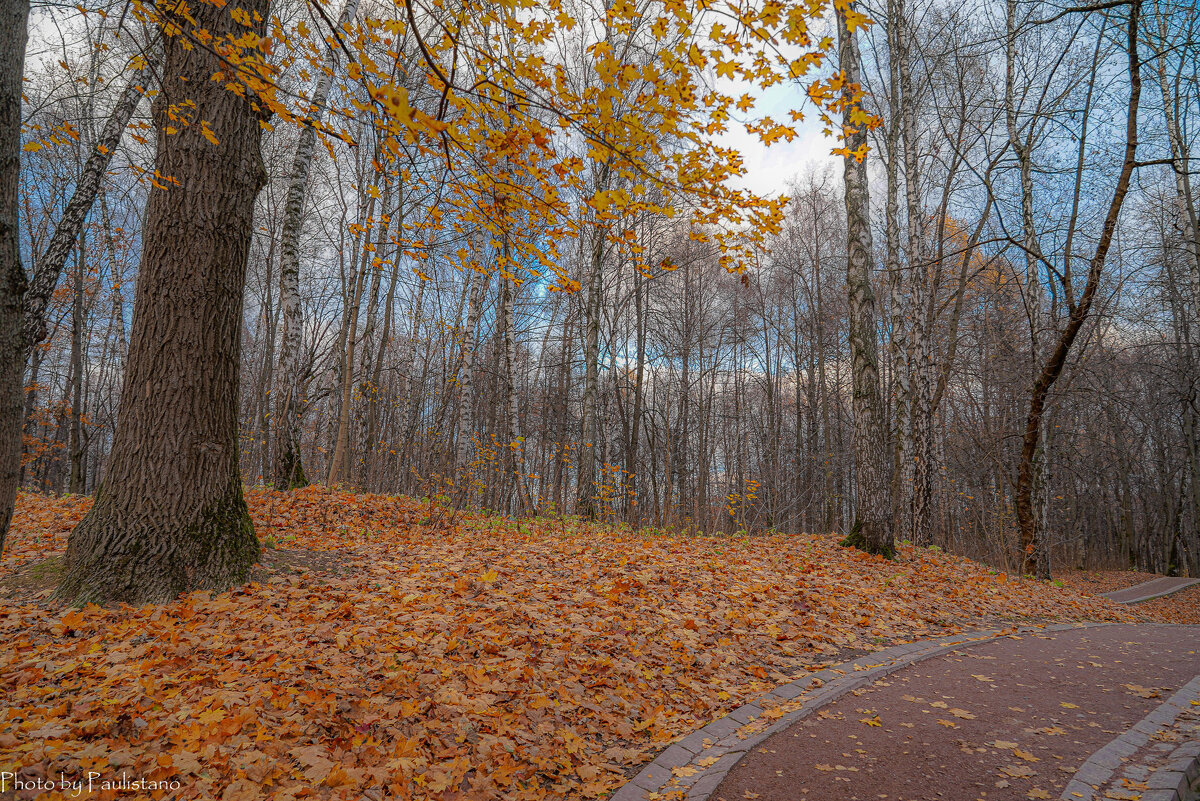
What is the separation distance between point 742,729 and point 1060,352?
330 inches

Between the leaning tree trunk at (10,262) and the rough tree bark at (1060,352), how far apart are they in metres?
8.01

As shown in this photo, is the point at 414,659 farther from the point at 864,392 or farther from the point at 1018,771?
the point at 864,392

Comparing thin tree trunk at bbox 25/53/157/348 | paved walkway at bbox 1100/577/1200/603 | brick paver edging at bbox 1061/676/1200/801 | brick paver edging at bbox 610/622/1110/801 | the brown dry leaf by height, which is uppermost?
thin tree trunk at bbox 25/53/157/348

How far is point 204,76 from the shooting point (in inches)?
170

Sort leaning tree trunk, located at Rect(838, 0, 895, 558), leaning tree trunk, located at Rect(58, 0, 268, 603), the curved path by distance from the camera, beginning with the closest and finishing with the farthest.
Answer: the curved path
leaning tree trunk, located at Rect(58, 0, 268, 603)
leaning tree trunk, located at Rect(838, 0, 895, 558)

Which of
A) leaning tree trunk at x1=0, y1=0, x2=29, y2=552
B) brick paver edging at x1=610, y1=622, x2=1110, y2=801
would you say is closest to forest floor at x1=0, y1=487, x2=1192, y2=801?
brick paver edging at x1=610, y1=622, x2=1110, y2=801

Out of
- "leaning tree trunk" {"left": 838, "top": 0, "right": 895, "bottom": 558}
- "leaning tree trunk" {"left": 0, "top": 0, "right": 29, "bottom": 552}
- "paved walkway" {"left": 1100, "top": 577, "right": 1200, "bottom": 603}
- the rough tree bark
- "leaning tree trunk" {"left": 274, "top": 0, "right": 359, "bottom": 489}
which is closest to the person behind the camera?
"leaning tree trunk" {"left": 0, "top": 0, "right": 29, "bottom": 552}

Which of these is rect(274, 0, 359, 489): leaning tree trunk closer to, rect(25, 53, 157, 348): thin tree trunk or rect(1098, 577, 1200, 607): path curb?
rect(25, 53, 157, 348): thin tree trunk

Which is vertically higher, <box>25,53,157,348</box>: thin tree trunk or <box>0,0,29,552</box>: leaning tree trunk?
<box>25,53,157,348</box>: thin tree trunk

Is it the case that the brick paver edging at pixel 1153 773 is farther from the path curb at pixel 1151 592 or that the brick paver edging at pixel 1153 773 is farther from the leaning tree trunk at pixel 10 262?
the path curb at pixel 1151 592

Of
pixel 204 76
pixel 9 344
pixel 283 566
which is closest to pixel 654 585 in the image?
pixel 283 566

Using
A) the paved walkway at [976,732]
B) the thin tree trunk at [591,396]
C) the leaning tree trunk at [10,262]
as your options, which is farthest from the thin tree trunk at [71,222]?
the paved walkway at [976,732]

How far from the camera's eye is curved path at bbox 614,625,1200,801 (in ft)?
8.68

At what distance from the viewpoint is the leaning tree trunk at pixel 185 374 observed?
3.94 meters
